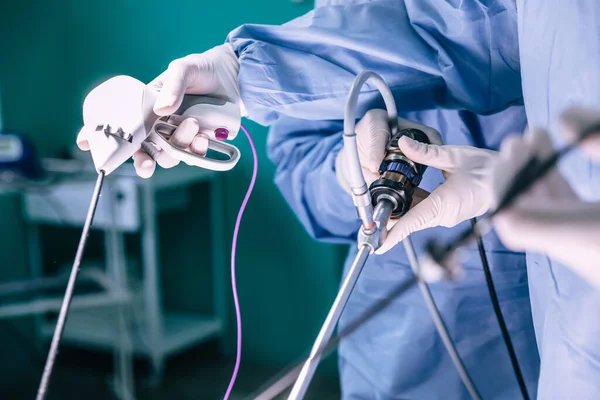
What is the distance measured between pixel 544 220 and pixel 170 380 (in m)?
2.07

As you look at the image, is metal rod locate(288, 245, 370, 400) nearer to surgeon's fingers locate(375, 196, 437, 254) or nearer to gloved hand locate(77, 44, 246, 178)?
surgeon's fingers locate(375, 196, 437, 254)

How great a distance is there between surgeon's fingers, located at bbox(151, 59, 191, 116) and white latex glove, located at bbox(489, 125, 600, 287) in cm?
44

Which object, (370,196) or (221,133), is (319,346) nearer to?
(370,196)

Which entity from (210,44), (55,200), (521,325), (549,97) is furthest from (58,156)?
(549,97)

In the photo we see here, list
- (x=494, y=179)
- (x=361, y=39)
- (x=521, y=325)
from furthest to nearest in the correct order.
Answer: (x=521, y=325) → (x=361, y=39) → (x=494, y=179)

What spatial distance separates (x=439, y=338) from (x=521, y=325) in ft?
0.40

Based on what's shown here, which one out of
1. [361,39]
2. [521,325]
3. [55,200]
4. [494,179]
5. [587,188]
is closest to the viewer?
[494,179]

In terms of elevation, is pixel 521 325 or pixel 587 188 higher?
pixel 587 188

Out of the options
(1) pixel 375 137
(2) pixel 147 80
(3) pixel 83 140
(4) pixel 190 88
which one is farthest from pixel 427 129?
(2) pixel 147 80

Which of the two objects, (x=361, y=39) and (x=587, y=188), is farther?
(x=361, y=39)

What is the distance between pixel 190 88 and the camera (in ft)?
2.71

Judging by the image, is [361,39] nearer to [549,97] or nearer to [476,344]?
[549,97]

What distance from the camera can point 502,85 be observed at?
0.81 metres

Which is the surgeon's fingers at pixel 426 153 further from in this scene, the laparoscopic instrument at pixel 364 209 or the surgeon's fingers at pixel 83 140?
the surgeon's fingers at pixel 83 140
